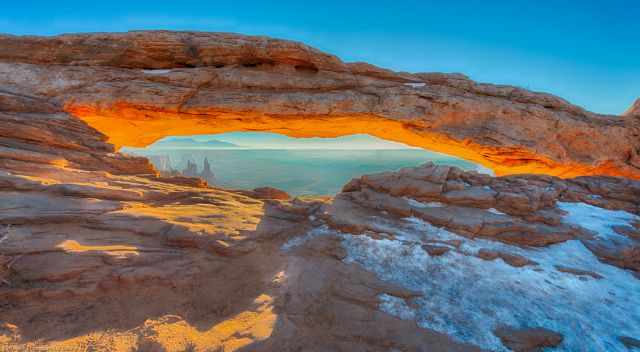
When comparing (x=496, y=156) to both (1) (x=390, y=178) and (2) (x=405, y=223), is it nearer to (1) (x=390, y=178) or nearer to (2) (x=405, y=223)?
(1) (x=390, y=178)

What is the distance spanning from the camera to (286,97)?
45.9 ft

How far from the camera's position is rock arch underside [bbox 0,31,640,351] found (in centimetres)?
555

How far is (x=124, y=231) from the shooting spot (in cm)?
751

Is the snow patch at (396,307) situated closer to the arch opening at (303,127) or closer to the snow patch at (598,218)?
the snow patch at (598,218)

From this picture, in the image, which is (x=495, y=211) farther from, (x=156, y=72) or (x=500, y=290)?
(x=156, y=72)

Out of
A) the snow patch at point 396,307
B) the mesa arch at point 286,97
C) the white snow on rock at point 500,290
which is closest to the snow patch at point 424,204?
the white snow on rock at point 500,290

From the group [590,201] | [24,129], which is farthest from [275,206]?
[590,201]

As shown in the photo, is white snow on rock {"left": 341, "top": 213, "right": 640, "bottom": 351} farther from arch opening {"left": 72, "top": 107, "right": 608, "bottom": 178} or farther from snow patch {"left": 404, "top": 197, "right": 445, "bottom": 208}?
arch opening {"left": 72, "top": 107, "right": 608, "bottom": 178}

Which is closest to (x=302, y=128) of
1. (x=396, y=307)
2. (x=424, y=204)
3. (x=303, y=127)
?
(x=303, y=127)

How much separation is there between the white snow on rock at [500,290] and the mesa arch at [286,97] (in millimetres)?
7399

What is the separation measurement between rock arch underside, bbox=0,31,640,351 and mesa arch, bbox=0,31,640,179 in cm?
10

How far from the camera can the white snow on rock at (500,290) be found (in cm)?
587

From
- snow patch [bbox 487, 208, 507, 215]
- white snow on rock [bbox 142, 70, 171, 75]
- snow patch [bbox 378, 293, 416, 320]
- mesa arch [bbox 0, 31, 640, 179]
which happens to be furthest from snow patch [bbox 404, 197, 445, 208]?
white snow on rock [bbox 142, 70, 171, 75]

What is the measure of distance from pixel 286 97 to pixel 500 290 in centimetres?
1271
